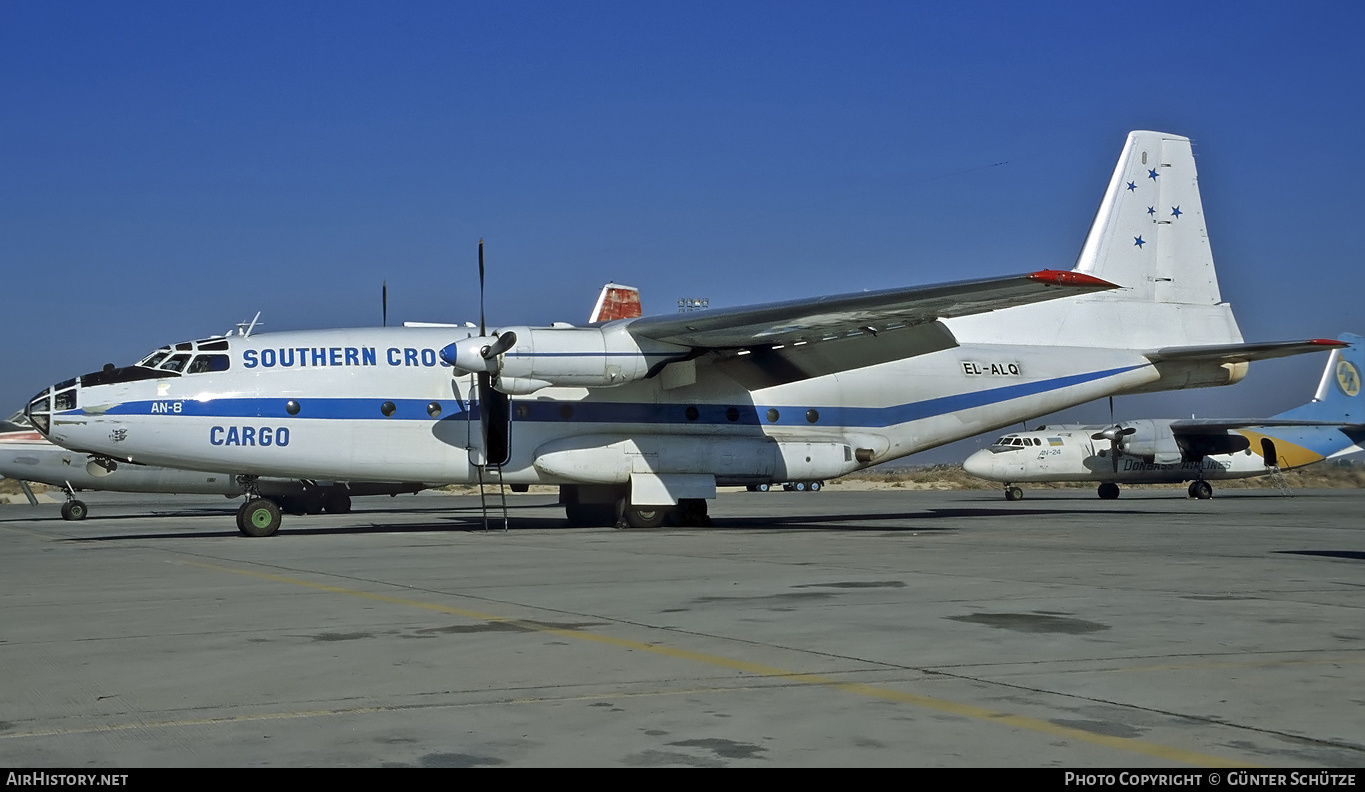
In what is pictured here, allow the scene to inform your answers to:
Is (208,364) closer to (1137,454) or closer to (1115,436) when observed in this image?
(1115,436)

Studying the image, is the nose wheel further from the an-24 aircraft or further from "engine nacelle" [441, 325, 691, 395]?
"engine nacelle" [441, 325, 691, 395]

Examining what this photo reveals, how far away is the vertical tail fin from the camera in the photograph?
80.1 ft

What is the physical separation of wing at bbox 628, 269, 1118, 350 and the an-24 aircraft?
0.05m

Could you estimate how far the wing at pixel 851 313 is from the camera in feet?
57.5

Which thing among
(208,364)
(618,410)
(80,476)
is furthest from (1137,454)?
(80,476)

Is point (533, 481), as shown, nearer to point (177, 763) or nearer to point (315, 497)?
point (315, 497)

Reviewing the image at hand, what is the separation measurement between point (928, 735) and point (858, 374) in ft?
59.3

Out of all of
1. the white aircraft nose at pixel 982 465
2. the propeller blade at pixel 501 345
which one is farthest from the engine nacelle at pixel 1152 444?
the propeller blade at pixel 501 345

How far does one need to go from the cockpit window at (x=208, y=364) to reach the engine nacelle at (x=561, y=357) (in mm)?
3651

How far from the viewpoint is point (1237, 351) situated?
75.8ft

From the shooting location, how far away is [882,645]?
24.1 ft

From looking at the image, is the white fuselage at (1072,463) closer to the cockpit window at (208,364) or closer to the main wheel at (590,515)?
the main wheel at (590,515)

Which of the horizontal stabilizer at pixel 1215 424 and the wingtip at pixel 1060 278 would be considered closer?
the wingtip at pixel 1060 278

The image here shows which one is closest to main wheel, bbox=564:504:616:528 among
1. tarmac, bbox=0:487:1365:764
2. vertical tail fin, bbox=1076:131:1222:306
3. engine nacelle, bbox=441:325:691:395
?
engine nacelle, bbox=441:325:691:395
